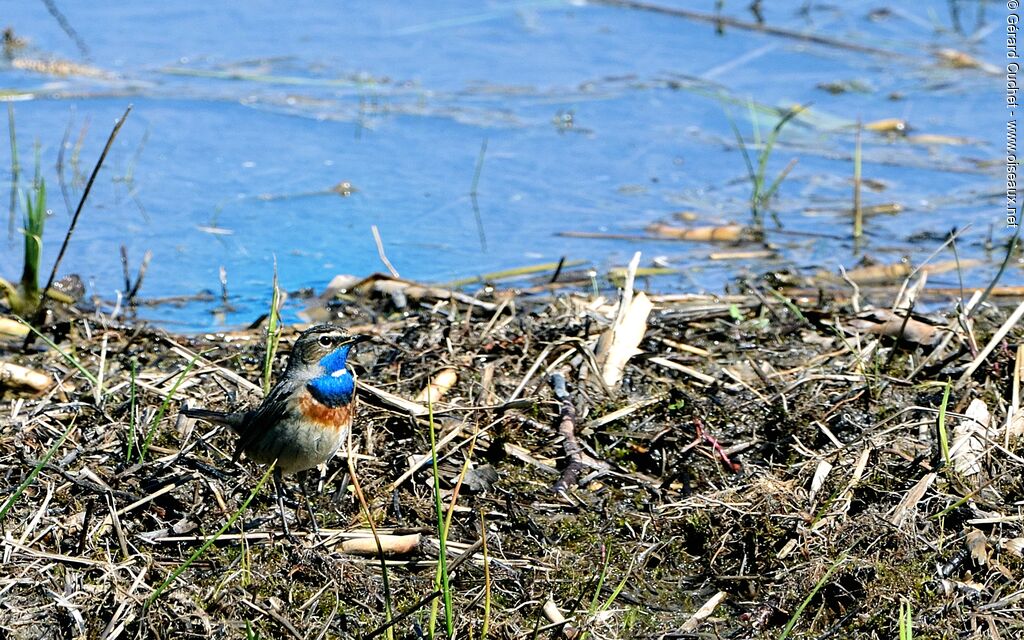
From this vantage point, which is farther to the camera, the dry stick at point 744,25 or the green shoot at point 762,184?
the dry stick at point 744,25

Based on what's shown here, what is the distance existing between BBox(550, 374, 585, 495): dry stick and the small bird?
0.85 metres

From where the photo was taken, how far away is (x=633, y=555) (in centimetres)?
466

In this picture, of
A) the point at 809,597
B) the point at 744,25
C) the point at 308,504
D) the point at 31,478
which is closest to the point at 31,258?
the point at 308,504

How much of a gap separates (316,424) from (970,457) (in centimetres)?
247

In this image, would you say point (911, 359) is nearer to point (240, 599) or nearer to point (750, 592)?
point (750, 592)

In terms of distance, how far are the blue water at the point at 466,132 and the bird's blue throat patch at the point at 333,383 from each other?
2355mm

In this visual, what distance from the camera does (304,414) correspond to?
484 cm

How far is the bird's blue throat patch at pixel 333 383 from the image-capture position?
196 inches

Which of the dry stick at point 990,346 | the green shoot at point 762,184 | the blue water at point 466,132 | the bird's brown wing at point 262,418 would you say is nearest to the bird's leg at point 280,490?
the bird's brown wing at point 262,418

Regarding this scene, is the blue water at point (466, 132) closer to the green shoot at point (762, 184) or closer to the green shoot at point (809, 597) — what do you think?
the green shoot at point (762, 184)

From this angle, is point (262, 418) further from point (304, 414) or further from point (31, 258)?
point (31, 258)

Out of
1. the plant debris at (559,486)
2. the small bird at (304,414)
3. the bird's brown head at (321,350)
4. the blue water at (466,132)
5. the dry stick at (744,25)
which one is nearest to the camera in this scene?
the plant debris at (559,486)

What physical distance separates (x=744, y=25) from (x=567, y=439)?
8.47 m

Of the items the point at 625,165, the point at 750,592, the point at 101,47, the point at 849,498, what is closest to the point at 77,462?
the point at 750,592
